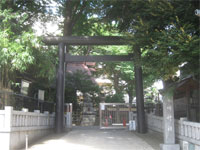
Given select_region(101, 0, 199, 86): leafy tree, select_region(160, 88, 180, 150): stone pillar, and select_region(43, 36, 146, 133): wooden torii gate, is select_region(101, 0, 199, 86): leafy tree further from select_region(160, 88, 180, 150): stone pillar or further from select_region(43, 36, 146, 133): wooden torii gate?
select_region(43, 36, 146, 133): wooden torii gate

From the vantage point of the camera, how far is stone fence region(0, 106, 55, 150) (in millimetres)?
6992

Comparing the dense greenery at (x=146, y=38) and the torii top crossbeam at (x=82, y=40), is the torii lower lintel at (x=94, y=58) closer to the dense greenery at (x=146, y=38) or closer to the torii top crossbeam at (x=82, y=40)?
the torii top crossbeam at (x=82, y=40)

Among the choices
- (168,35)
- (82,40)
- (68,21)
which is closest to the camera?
(168,35)

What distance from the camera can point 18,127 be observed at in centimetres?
768

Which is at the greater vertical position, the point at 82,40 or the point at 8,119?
the point at 82,40

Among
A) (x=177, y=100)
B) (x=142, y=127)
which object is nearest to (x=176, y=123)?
(x=142, y=127)

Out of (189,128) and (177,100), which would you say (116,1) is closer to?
(189,128)

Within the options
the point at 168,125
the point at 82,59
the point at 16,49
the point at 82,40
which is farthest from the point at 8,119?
the point at 82,40

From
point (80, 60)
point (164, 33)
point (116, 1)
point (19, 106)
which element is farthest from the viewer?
point (80, 60)

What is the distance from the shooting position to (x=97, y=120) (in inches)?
666

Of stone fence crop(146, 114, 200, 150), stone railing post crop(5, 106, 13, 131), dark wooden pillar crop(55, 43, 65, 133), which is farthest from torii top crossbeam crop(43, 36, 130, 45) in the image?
stone railing post crop(5, 106, 13, 131)

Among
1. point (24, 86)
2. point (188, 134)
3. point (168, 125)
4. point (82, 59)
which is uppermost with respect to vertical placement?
point (82, 59)

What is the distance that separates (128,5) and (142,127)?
20.4 feet

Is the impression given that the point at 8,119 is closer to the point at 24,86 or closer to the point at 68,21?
the point at 24,86
